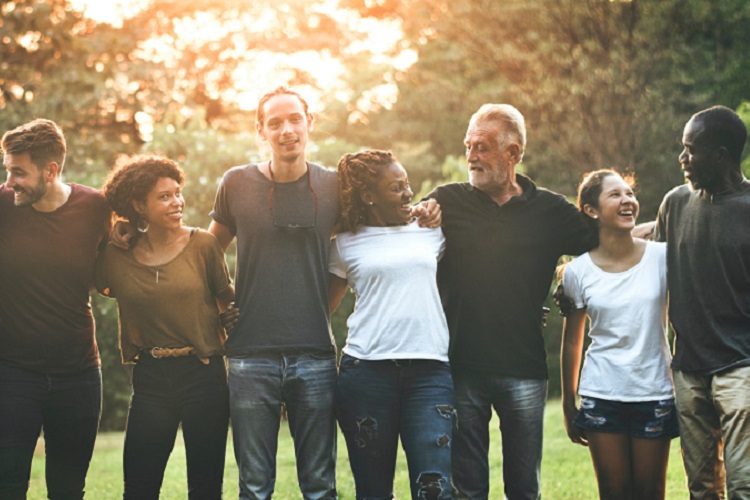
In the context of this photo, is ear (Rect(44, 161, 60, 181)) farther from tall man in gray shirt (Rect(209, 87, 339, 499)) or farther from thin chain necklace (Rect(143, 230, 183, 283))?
tall man in gray shirt (Rect(209, 87, 339, 499))

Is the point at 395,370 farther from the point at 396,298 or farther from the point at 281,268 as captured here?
the point at 281,268

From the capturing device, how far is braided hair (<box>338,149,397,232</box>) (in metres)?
4.65

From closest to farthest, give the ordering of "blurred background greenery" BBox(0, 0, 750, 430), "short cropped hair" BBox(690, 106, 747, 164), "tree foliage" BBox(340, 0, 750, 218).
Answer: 1. "short cropped hair" BBox(690, 106, 747, 164)
2. "blurred background greenery" BBox(0, 0, 750, 430)
3. "tree foliage" BBox(340, 0, 750, 218)

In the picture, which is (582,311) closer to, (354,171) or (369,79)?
(354,171)

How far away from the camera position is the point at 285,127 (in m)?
4.76

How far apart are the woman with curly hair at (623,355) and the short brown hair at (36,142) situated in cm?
266

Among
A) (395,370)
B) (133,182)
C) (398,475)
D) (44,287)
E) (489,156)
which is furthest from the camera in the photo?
(398,475)

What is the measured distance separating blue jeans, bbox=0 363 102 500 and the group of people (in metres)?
0.01

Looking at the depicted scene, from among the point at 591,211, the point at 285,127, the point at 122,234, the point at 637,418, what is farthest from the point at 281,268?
the point at 637,418

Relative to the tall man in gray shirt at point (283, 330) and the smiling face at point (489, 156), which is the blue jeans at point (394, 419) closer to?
the tall man in gray shirt at point (283, 330)

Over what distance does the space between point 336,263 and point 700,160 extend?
71.3 inches

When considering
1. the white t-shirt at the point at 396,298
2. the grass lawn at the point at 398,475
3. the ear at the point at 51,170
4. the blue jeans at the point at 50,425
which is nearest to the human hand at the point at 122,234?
the ear at the point at 51,170

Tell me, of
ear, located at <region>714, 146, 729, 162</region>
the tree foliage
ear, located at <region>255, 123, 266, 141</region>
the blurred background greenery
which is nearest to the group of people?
ear, located at <region>714, 146, 729, 162</region>

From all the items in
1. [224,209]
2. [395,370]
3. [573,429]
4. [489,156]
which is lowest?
[573,429]
